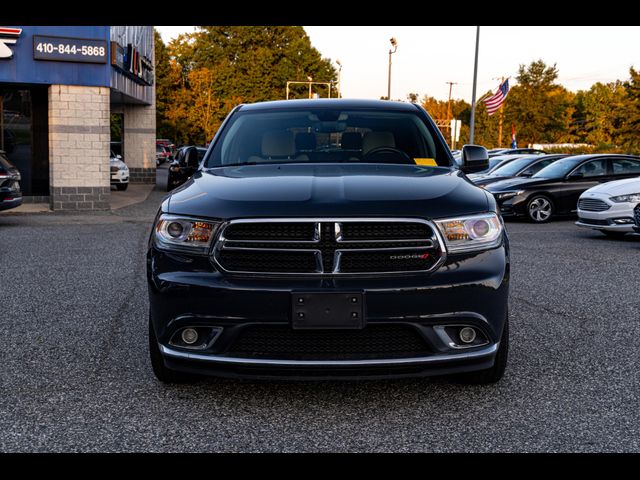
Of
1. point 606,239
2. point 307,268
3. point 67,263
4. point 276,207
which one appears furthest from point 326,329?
point 606,239

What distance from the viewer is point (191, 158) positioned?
18.9 feet

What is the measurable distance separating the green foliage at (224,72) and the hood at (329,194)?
199 feet

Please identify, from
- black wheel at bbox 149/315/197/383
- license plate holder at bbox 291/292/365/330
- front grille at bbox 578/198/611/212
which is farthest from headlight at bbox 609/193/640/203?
license plate holder at bbox 291/292/365/330

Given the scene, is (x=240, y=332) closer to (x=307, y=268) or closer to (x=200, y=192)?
(x=307, y=268)

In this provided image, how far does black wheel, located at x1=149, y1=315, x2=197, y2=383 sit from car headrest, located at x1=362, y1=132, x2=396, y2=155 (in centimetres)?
198

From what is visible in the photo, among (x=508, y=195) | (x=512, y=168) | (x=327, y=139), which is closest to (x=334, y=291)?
(x=327, y=139)

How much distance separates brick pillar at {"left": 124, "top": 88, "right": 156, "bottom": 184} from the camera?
31031 mm

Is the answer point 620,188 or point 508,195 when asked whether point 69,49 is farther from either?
point 620,188

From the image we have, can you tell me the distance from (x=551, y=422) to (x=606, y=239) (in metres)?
10.4

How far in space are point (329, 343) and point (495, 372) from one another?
1130mm

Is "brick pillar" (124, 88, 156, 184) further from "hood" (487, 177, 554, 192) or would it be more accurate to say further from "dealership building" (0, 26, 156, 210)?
"hood" (487, 177, 554, 192)

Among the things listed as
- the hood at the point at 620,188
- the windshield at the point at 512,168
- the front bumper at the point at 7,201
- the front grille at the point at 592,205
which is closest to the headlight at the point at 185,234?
the front grille at the point at 592,205

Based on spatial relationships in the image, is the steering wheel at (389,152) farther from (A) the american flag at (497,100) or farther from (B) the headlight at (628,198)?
(A) the american flag at (497,100)

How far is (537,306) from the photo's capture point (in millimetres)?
7027
